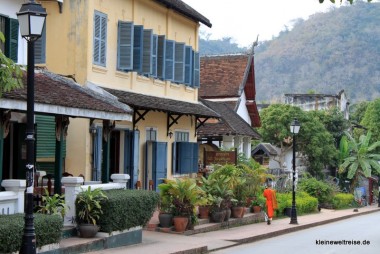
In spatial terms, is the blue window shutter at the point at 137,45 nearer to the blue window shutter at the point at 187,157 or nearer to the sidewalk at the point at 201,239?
the blue window shutter at the point at 187,157

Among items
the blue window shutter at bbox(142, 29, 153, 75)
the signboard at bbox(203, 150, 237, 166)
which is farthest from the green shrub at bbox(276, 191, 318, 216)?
the blue window shutter at bbox(142, 29, 153, 75)

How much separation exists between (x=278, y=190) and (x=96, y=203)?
897 inches

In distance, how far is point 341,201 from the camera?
4356 centimetres

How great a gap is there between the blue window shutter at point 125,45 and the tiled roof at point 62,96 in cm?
322

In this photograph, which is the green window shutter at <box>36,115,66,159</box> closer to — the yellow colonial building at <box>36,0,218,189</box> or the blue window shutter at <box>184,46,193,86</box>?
the yellow colonial building at <box>36,0,218,189</box>

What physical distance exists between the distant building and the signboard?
3465 cm

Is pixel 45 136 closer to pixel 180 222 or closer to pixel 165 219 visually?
pixel 165 219

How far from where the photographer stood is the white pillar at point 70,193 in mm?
15352

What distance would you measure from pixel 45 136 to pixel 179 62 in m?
8.53

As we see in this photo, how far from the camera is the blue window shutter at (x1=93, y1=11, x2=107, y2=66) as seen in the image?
20516 mm

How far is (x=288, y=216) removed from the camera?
106 ft

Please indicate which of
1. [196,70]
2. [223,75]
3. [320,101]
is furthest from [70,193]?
[320,101]

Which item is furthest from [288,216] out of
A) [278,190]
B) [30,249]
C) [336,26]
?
[336,26]

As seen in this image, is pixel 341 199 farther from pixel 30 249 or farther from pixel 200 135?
pixel 30 249
